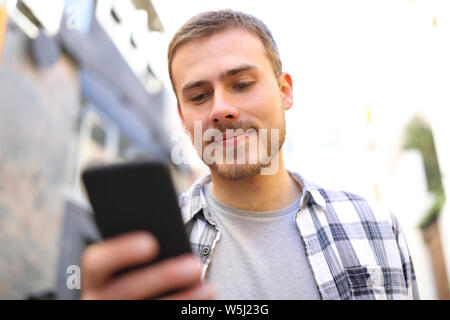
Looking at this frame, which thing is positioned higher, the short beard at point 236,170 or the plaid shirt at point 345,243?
the short beard at point 236,170

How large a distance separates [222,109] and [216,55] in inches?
8.5

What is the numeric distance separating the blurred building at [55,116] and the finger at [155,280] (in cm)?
160

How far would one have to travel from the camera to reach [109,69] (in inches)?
185

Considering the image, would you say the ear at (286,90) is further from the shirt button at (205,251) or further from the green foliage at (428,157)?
the green foliage at (428,157)

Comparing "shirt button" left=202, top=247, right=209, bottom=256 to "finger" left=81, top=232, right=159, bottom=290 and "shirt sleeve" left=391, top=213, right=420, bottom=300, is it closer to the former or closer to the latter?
"finger" left=81, top=232, right=159, bottom=290

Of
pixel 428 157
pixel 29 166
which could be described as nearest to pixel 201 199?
pixel 29 166

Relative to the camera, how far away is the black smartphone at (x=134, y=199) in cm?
62

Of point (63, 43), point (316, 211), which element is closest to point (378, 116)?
point (316, 211)

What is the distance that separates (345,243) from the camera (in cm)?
102

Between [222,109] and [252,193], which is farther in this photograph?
[252,193]

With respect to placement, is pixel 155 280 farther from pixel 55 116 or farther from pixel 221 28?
pixel 55 116

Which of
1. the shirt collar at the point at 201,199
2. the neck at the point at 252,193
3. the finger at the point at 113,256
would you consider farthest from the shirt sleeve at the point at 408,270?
the finger at the point at 113,256

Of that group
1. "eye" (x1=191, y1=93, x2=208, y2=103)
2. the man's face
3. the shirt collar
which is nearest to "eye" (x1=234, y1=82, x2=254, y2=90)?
the man's face

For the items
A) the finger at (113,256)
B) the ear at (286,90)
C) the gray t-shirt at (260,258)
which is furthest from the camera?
the ear at (286,90)
